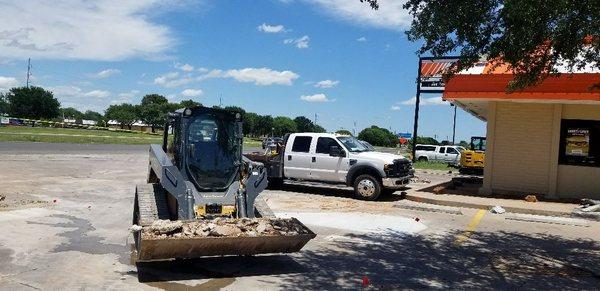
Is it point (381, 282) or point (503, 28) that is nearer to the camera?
point (381, 282)

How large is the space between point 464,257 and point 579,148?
9707mm

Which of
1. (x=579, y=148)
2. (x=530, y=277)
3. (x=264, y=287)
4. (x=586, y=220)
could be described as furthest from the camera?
(x=579, y=148)

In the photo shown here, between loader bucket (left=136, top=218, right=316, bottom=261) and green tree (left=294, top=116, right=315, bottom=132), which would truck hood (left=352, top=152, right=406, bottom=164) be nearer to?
loader bucket (left=136, top=218, right=316, bottom=261)

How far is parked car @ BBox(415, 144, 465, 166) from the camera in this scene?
4225 centimetres

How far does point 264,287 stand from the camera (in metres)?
6.70

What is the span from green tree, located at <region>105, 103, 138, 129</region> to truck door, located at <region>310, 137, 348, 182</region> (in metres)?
130

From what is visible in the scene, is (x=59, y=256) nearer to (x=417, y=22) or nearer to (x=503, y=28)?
(x=417, y=22)

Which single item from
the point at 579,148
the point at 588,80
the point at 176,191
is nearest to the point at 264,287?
the point at 176,191

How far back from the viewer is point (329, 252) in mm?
8766

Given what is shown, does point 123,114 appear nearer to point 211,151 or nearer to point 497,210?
point 497,210

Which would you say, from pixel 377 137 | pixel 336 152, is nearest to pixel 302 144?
pixel 336 152

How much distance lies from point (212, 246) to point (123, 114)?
143 metres

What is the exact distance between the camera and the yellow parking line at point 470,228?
1033 cm

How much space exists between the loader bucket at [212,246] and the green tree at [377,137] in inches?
5619
